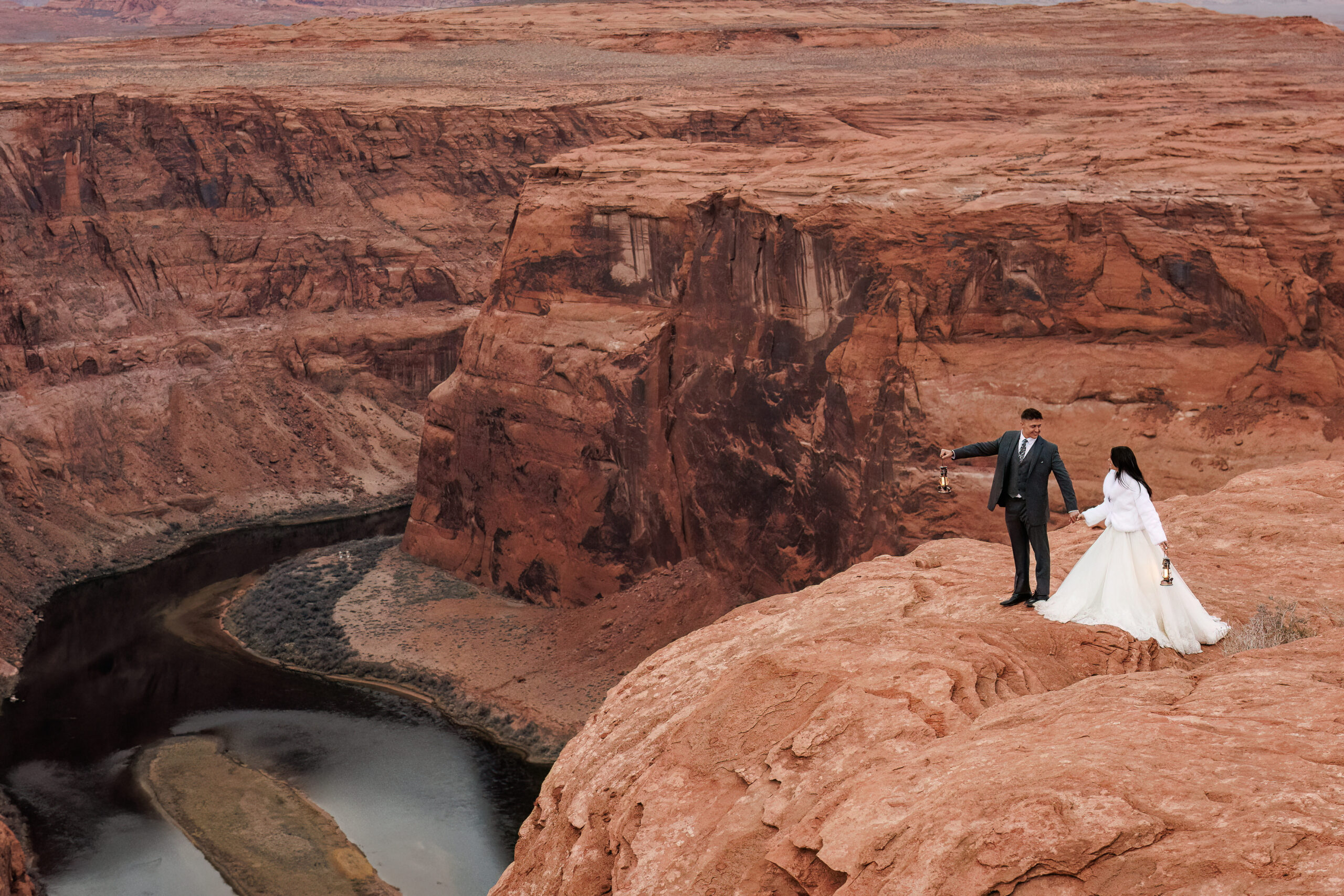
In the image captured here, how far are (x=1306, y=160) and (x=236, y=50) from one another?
7141cm

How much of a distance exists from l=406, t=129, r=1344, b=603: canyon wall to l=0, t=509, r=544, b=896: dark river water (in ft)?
23.8

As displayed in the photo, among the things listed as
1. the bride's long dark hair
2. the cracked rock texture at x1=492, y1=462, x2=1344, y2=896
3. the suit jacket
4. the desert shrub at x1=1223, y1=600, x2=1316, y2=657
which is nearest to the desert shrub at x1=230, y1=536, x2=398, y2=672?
the cracked rock texture at x1=492, y1=462, x2=1344, y2=896

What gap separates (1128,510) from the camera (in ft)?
42.1

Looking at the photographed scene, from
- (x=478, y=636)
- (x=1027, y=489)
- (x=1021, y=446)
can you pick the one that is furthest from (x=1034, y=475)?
(x=478, y=636)

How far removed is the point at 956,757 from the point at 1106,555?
4.38 meters

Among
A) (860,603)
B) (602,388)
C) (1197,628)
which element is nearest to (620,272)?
(602,388)

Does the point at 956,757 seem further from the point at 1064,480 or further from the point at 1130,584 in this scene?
the point at 1064,480

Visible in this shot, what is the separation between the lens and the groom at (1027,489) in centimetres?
1373

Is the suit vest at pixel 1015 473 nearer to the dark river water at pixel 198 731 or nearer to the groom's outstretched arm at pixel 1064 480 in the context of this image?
the groom's outstretched arm at pixel 1064 480

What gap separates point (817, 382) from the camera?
32562 millimetres

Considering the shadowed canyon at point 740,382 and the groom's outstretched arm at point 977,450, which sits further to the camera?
the groom's outstretched arm at point 977,450

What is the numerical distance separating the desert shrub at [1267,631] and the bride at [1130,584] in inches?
7.4

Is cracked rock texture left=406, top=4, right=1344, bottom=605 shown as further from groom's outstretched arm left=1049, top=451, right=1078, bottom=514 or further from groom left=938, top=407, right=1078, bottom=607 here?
groom left=938, top=407, right=1078, bottom=607

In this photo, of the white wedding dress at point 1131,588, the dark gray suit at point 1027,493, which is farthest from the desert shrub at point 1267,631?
the dark gray suit at point 1027,493
